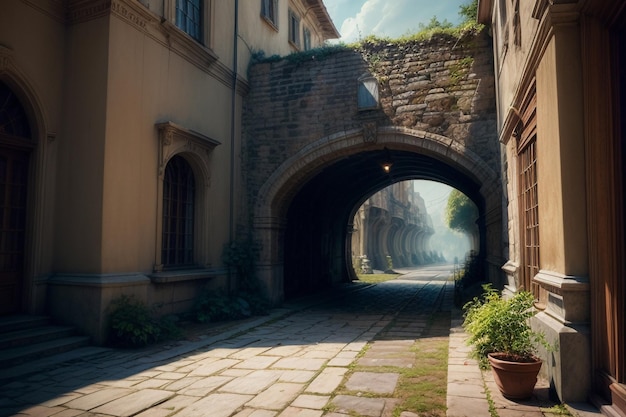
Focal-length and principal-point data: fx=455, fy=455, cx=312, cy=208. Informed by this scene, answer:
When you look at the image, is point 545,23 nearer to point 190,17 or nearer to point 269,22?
point 190,17

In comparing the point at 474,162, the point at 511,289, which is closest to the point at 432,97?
the point at 474,162

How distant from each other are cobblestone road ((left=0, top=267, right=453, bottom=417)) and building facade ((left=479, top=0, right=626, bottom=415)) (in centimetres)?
172

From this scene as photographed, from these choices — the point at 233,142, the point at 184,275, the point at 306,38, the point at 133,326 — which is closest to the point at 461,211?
the point at 306,38

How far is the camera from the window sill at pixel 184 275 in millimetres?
7832

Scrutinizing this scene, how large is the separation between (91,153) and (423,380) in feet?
18.9

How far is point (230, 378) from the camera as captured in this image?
502cm

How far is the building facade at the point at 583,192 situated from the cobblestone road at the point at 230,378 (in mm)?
1719

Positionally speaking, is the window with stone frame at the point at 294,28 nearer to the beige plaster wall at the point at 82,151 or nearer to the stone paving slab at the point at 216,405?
the beige plaster wall at the point at 82,151

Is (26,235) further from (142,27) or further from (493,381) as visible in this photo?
(493,381)

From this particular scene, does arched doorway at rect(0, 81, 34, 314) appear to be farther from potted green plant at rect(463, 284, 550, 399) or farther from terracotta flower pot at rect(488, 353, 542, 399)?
terracotta flower pot at rect(488, 353, 542, 399)

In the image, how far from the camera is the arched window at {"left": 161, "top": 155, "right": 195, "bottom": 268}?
343 inches

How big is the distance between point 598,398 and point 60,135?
25.3 ft

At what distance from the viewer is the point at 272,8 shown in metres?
13.7

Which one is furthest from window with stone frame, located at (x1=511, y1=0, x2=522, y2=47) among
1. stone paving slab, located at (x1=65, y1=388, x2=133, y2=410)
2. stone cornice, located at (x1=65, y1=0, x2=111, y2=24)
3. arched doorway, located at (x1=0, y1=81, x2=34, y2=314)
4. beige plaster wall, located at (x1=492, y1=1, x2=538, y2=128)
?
arched doorway, located at (x1=0, y1=81, x2=34, y2=314)
